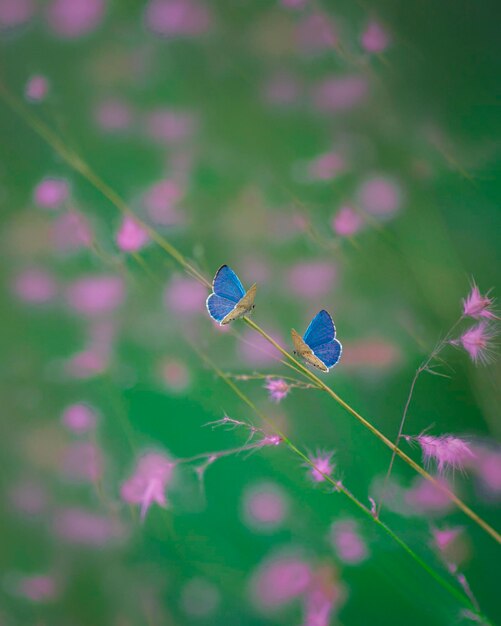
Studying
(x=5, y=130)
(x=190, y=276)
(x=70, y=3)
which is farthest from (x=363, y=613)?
(x=70, y=3)

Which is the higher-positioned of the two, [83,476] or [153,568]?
[83,476]

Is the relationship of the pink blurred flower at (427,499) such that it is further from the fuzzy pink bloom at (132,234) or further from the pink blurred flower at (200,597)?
the fuzzy pink bloom at (132,234)

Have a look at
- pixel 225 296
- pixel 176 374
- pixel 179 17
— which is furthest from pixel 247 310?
pixel 179 17

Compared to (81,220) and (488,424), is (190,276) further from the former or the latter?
(488,424)

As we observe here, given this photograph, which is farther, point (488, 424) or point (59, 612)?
point (59, 612)

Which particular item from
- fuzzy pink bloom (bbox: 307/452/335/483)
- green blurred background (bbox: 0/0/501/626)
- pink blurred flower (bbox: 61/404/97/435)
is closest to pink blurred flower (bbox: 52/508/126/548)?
green blurred background (bbox: 0/0/501/626)

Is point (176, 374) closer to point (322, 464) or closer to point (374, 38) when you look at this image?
point (322, 464)

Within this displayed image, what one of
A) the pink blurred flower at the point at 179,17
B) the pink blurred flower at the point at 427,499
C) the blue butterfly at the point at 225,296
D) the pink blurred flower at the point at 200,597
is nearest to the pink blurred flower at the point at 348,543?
the pink blurred flower at the point at 427,499
